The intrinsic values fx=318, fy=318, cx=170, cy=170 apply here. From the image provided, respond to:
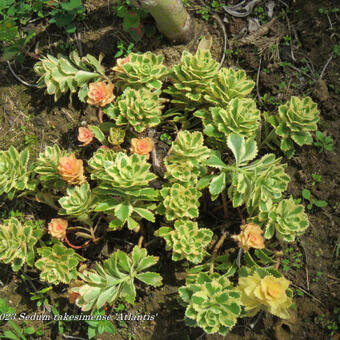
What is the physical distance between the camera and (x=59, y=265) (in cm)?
225

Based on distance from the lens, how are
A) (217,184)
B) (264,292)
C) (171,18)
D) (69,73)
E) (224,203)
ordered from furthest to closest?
(69,73)
(171,18)
(224,203)
(217,184)
(264,292)

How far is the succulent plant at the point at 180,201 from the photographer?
2.11 meters

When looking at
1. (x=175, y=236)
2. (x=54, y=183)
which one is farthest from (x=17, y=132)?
(x=175, y=236)

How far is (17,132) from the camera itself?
2947mm

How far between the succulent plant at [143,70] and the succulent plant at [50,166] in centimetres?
75

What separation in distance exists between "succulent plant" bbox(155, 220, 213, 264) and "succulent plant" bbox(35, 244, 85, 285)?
728 mm

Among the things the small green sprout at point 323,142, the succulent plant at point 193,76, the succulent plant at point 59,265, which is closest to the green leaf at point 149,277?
the succulent plant at point 59,265

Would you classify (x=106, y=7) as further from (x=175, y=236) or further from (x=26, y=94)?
(x=175, y=236)

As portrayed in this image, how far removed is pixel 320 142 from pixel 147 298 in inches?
72.2

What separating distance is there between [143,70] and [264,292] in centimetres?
170

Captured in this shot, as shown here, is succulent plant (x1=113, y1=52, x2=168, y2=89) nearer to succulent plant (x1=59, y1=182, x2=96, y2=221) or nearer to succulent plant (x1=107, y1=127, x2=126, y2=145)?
succulent plant (x1=107, y1=127, x2=126, y2=145)

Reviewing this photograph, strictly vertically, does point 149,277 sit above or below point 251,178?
below

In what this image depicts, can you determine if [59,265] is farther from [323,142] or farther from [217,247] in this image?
[323,142]

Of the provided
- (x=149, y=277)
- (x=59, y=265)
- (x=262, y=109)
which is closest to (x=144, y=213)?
(x=149, y=277)
